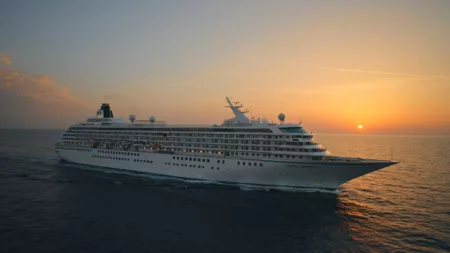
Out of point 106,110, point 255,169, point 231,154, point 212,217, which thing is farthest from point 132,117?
point 212,217

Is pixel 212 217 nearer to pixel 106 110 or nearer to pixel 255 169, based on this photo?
pixel 255 169

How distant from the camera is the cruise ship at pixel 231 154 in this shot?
3191 cm

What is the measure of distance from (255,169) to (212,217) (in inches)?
434

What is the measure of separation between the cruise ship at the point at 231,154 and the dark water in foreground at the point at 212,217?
210 centimetres

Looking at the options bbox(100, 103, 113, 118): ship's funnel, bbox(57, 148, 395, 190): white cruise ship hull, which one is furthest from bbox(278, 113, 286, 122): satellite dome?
bbox(100, 103, 113, 118): ship's funnel

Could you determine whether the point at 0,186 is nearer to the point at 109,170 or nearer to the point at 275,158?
the point at 109,170

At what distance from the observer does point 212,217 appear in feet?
81.8

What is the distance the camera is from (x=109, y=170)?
48.0m

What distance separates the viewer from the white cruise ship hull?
30750 millimetres

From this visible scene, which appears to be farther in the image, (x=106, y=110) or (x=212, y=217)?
(x=106, y=110)

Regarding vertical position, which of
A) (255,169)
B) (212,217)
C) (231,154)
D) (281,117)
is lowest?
(212,217)

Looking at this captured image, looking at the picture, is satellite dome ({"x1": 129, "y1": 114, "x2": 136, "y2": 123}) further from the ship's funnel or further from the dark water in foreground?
the dark water in foreground

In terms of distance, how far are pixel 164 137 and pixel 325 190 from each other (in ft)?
87.7

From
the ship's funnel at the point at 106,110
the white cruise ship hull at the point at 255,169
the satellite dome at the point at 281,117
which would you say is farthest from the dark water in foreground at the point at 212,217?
the ship's funnel at the point at 106,110
